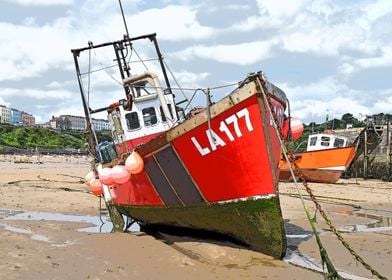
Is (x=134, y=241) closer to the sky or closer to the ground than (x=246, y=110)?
closer to the ground

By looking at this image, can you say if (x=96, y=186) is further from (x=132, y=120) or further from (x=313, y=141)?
(x=313, y=141)

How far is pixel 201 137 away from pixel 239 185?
1021mm

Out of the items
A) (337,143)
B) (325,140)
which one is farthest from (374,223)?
(325,140)

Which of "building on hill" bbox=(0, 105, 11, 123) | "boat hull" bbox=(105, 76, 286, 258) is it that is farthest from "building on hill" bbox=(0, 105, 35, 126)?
"boat hull" bbox=(105, 76, 286, 258)

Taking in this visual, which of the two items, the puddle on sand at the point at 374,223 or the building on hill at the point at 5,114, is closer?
the puddle on sand at the point at 374,223

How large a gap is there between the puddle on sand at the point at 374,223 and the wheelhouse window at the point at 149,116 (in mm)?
5137

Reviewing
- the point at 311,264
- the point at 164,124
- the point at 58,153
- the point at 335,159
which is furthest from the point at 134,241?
the point at 58,153

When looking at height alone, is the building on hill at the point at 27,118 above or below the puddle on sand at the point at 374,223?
above

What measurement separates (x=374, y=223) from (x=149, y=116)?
6.40 m

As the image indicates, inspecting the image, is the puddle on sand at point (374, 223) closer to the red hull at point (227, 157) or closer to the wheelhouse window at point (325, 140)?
the red hull at point (227, 157)

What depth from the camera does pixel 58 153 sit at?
90375 millimetres

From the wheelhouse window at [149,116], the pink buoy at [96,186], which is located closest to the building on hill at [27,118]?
the pink buoy at [96,186]

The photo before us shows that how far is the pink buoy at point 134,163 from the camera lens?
31.6 ft

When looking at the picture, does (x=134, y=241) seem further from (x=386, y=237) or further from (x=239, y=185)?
(x=386, y=237)
